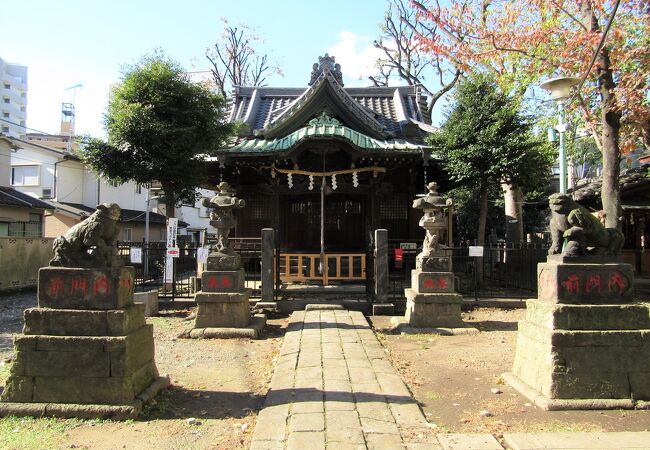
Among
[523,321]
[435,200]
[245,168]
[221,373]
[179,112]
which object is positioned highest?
[179,112]

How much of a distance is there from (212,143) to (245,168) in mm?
2478

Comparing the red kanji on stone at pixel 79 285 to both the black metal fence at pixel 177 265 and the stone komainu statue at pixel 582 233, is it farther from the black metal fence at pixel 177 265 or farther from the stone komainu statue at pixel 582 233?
the black metal fence at pixel 177 265

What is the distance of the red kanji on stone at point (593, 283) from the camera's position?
4.94m

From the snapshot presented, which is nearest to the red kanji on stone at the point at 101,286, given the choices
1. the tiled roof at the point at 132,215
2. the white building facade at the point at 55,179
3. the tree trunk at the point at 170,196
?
the tree trunk at the point at 170,196

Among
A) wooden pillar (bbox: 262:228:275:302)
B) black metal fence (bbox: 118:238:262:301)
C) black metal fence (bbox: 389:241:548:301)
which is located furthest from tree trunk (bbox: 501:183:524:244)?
wooden pillar (bbox: 262:228:275:302)

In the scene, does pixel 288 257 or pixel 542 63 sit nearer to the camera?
pixel 288 257

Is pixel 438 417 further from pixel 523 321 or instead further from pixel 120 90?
pixel 120 90

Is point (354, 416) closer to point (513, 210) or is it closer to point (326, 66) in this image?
point (326, 66)

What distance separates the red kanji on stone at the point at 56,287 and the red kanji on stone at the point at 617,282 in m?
6.12

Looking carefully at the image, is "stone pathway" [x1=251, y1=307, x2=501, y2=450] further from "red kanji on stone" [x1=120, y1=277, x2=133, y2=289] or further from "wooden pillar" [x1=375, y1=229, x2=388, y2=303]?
"wooden pillar" [x1=375, y1=229, x2=388, y2=303]

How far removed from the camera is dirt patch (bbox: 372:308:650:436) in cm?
425

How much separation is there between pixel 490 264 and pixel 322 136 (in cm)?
737

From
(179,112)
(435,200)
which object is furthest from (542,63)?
(179,112)

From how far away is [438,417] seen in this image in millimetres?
4547
